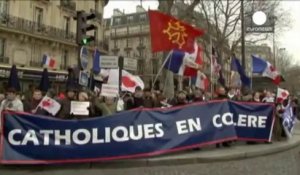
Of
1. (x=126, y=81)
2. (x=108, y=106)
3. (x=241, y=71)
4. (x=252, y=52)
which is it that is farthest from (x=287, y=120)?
(x=252, y=52)

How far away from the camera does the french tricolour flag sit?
1648 centimetres

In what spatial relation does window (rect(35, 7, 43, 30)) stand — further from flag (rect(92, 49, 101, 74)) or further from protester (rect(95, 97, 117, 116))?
protester (rect(95, 97, 117, 116))

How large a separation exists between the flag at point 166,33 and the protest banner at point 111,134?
2.43 meters

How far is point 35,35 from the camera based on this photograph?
37031 mm

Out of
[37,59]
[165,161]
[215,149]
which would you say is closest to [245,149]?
[215,149]

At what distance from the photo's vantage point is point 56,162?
969 centimetres

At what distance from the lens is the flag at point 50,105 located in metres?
10.9

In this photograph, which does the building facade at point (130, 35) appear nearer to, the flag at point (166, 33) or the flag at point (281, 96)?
the flag at point (281, 96)

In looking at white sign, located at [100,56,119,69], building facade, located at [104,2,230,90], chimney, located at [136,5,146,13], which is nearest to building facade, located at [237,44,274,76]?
white sign, located at [100,56,119,69]

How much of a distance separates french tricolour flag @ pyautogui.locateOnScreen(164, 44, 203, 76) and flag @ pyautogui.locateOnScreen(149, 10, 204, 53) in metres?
2.25

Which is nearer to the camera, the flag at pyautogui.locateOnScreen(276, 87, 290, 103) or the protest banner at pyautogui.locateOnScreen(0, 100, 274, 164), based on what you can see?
the protest banner at pyautogui.locateOnScreen(0, 100, 274, 164)

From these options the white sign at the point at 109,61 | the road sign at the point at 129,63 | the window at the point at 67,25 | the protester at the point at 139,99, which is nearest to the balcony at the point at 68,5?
the window at the point at 67,25

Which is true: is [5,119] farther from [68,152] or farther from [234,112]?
[234,112]

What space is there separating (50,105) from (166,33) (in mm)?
3953
